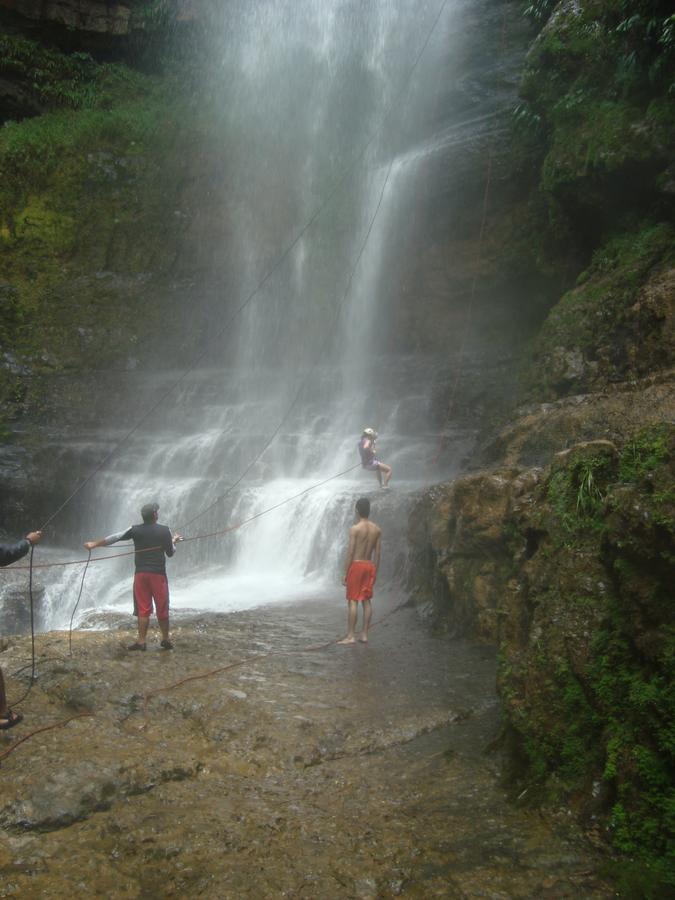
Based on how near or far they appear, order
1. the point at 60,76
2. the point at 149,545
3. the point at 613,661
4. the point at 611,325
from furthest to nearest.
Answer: the point at 60,76 < the point at 611,325 < the point at 149,545 < the point at 613,661

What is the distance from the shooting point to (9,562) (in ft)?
16.0

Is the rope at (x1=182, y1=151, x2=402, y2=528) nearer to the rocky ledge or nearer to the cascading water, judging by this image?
the cascading water

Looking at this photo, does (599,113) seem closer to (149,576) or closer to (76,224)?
(149,576)

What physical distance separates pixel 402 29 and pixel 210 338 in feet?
43.1

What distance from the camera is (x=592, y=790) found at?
127 inches

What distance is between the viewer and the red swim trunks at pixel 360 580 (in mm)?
7121

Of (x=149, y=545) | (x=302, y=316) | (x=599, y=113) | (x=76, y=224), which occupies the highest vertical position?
(x=76, y=224)

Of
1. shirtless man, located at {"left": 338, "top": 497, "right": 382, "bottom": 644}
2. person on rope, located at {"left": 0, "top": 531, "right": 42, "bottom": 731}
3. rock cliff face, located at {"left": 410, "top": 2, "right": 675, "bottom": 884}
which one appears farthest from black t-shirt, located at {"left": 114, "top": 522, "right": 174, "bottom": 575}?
rock cliff face, located at {"left": 410, "top": 2, "right": 675, "bottom": 884}

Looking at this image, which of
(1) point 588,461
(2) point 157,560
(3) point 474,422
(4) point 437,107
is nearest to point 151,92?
(4) point 437,107

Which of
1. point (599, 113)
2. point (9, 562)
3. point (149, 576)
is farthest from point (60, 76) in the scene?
point (9, 562)

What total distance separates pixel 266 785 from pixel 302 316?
19.3m

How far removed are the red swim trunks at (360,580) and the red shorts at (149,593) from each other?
1926 millimetres

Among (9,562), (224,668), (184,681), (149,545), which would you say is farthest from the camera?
(149,545)

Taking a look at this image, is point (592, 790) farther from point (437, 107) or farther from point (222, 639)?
point (437, 107)
